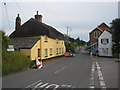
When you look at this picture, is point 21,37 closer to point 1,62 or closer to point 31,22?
point 31,22

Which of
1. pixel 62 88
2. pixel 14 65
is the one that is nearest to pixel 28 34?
pixel 14 65

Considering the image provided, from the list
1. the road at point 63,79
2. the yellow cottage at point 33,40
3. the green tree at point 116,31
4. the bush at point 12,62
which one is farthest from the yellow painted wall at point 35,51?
the green tree at point 116,31

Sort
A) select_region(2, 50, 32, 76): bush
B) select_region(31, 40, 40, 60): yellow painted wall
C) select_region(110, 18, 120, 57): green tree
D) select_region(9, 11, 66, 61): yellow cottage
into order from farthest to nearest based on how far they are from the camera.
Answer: select_region(110, 18, 120, 57): green tree
select_region(9, 11, 66, 61): yellow cottage
select_region(31, 40, 40, 60): yellow painted wall
select_region(2, 50, 32, 76): bush

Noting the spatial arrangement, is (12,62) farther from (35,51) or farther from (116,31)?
(116,31)

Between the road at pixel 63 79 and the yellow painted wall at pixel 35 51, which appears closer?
the road at pixel 63 79

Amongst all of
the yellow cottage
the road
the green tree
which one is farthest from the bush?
the green tree

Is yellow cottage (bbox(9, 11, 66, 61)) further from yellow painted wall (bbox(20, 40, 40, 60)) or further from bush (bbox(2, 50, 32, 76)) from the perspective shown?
bush (bbox(2, 50, 32, 76))

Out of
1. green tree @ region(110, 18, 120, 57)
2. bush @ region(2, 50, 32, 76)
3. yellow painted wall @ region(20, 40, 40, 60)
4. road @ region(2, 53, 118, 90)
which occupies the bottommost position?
road @ region(2, 53, 118, 90)

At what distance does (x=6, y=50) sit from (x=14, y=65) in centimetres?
186

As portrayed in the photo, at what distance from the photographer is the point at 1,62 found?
12844 millimetres

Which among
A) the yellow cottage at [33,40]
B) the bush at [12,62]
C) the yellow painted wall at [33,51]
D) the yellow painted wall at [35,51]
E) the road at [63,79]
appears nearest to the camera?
the road at [63,79]

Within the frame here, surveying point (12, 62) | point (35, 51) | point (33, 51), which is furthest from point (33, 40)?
point (12, 62)

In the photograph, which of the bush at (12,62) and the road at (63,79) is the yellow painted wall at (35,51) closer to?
the bush at (12,62)

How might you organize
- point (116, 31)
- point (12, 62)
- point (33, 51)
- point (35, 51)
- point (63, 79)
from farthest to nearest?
point (116, 31) → point (35, 51) → point (33, 51) → point (12, 62) → point (63, 79)
